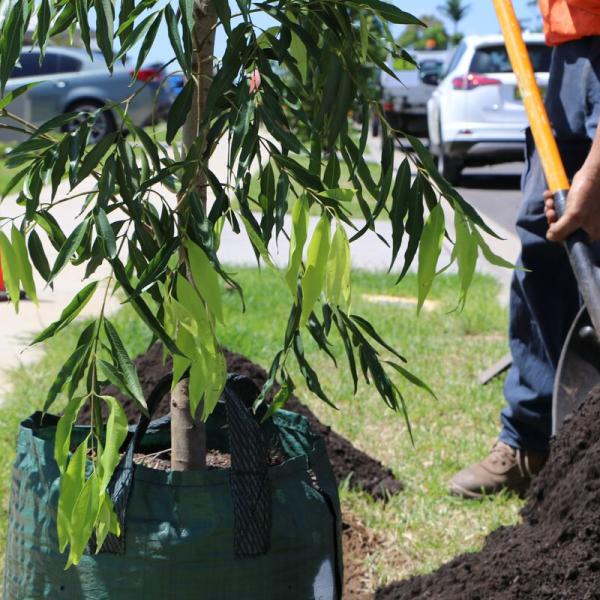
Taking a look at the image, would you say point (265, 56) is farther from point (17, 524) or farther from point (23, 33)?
point (17, 524)

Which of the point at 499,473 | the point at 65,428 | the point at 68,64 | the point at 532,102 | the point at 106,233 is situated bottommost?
the point at 68,64

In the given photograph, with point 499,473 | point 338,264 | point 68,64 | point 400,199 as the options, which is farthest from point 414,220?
point 68,64

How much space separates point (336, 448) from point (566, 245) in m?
1.13

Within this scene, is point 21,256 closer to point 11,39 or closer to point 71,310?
point 71,310

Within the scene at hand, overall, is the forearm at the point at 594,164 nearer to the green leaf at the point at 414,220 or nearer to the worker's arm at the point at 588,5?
the worker's arm at the point at 588,5

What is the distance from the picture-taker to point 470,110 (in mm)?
12844

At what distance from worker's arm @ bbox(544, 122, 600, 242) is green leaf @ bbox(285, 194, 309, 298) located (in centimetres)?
137

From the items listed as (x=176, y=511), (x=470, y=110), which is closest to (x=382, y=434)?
(x=176, y=511)

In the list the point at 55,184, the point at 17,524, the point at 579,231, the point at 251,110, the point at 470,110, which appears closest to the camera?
the point at 251,110

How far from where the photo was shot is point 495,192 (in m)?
13.5

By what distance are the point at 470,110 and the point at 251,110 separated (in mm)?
11711

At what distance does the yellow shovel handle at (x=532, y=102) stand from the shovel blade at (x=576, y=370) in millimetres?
374

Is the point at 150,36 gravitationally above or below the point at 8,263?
above

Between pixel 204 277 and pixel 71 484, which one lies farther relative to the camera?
pixel 71 484
